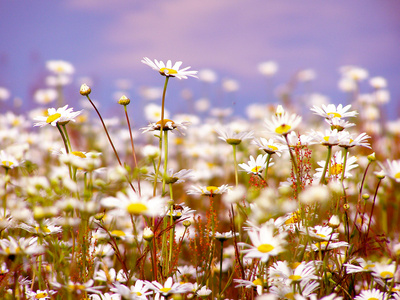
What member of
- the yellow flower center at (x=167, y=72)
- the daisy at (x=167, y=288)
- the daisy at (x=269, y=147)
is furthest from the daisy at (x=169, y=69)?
the daisy at (x=167, y=288)

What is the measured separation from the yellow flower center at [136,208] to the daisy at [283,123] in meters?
0.53

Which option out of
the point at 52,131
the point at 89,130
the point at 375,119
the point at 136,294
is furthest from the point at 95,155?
the point at 375,119

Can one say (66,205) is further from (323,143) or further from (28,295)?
(323,143)

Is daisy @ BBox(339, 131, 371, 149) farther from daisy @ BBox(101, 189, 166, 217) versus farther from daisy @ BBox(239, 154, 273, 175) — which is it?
daisy @ BBox(101, 189, 166, 217)

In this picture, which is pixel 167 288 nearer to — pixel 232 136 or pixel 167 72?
pixel 232 136

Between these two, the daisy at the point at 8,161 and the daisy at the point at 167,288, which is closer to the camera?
the daisy at the point at 167,288

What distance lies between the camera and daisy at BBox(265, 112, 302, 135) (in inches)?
51.4

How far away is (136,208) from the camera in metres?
1.07

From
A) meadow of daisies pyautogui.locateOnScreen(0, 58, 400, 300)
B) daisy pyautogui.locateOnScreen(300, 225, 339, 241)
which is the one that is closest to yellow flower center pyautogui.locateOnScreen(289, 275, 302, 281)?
meadow of daisies pyautogui.locateOnScreen(0, 58, 400, 300)

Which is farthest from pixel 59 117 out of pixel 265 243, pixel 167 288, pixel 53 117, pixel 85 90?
pixel 265 243

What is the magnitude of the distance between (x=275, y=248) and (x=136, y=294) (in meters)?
0.54

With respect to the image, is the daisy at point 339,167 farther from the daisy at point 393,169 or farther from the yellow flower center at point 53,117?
the yellow flower center at point 53,117

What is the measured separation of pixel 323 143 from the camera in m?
1.40

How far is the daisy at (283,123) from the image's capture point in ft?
4.28
